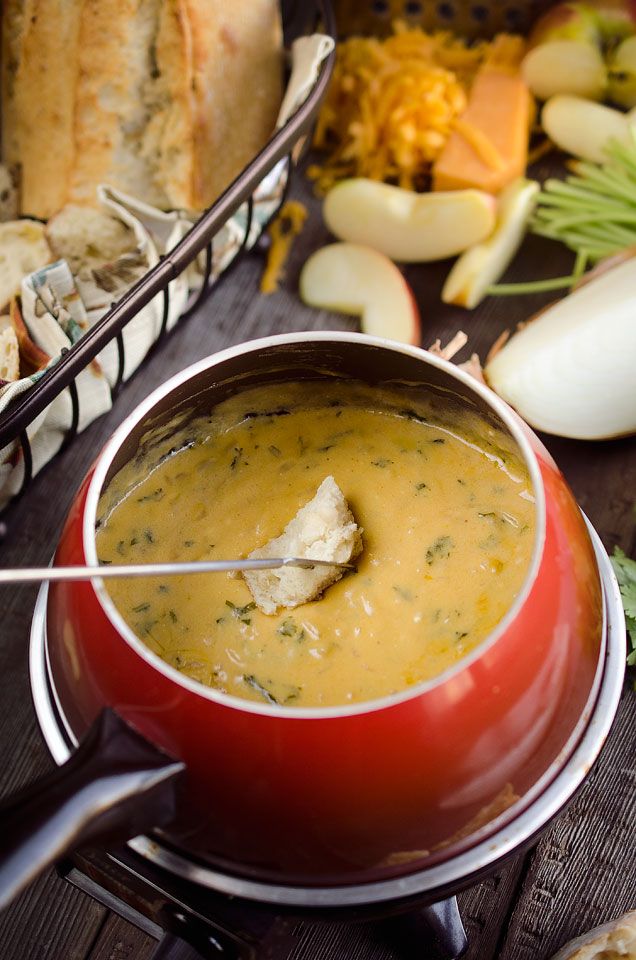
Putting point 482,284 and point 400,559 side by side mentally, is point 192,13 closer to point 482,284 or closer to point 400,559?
point 482,284

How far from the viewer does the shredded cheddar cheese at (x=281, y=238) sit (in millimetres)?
1456

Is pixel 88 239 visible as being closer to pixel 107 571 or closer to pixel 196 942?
pixel 107 571

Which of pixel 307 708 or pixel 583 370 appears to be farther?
pixel 583 370

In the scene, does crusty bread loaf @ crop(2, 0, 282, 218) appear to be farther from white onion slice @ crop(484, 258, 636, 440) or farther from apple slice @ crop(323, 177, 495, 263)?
white onion slice @ crop(484, 258, 636, 440)

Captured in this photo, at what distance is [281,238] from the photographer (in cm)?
150

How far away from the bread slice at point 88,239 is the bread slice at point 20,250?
0.01 metres

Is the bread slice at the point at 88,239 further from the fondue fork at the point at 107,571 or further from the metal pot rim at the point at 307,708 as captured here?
the fondue fork at the point at 107,571

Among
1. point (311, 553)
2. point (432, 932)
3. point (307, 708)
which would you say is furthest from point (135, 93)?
point (432, 932)

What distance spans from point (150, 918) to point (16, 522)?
527mm

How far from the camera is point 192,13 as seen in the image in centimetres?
128

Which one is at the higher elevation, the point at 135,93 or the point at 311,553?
the point at 135,93

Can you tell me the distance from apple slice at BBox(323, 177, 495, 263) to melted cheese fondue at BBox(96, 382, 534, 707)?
0.57 metres

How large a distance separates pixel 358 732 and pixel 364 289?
34.2 inches

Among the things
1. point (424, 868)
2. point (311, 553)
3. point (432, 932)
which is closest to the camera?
point (424, 868)
